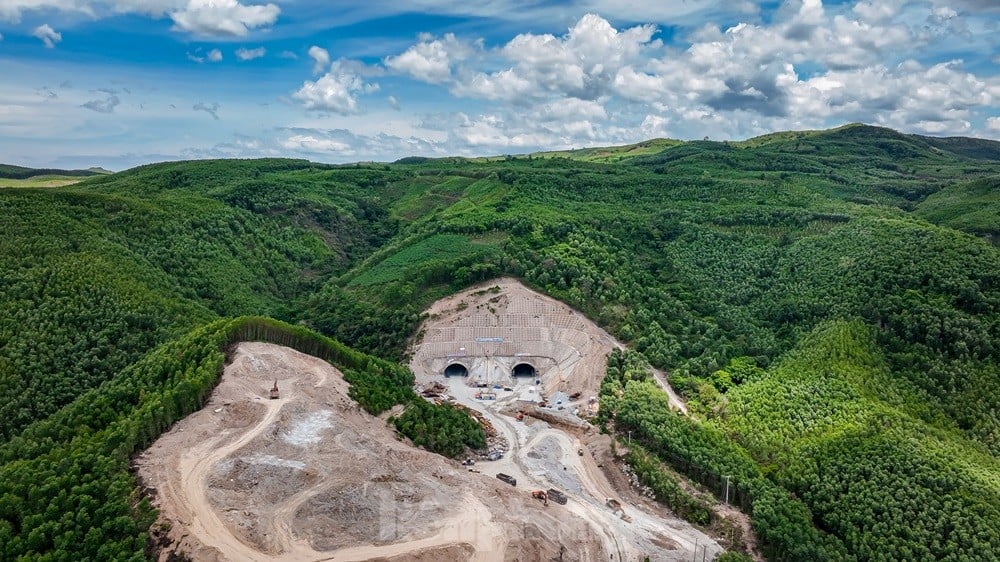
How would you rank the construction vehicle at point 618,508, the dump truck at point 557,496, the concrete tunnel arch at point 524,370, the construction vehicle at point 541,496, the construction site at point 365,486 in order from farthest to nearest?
the concrete tunnel arch at point 524,370
the dump truck at point 557,496
the construction vehicle at point 618,508
the construction vehicle at point 541,496
the construction site at point 365,486

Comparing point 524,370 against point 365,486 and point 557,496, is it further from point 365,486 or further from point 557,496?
point 365,486

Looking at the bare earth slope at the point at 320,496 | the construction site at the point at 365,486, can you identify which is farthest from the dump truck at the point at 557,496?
the bare earth slope at the point at 320,496

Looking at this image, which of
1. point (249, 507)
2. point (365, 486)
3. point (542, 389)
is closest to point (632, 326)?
point (542, 389)

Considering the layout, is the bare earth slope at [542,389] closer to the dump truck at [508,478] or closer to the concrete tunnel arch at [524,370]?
Result: the concrete tunnel arch at [524,370]

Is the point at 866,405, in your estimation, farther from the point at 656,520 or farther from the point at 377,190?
the point at 377,190

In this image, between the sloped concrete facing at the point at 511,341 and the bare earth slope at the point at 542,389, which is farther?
the sloped concrete facing at the point at 511,341

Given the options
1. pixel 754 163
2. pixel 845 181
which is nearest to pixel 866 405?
pixel 845 181

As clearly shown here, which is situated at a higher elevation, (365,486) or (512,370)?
(365,486)
